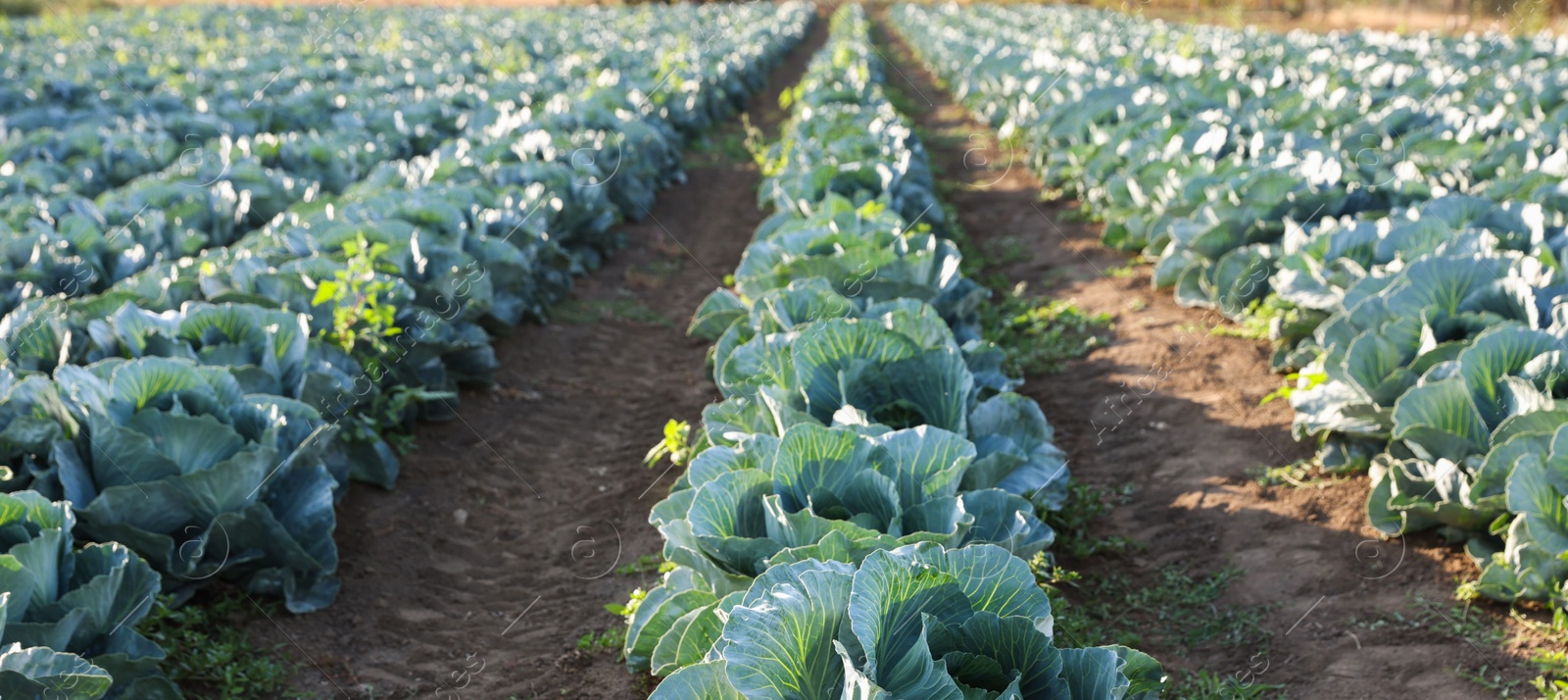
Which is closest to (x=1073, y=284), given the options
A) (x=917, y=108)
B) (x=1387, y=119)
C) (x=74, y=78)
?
(x=1387, y=119)

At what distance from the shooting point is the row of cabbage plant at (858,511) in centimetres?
207

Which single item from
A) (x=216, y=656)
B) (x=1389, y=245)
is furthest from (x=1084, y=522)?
(x=216, y=656)

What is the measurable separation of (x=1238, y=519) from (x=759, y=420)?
2.21 metres

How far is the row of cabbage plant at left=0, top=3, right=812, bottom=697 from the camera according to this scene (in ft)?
11.9

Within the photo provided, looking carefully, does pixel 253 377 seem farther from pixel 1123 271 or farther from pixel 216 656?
pixel 1123 271

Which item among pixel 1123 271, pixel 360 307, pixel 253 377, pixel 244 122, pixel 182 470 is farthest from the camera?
pixel 244 122

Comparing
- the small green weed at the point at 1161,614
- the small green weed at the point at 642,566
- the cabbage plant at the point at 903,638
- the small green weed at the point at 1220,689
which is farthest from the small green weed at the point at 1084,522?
the cabbage plant at the point at 903,638

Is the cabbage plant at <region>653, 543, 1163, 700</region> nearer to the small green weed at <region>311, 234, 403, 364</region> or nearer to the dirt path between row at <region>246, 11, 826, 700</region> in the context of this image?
the dirt path between row at <region>246, 11, 826, 700</region>

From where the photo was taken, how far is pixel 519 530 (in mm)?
4836

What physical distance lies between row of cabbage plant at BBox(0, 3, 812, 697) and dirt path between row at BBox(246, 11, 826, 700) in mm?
213

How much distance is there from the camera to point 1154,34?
23.5m

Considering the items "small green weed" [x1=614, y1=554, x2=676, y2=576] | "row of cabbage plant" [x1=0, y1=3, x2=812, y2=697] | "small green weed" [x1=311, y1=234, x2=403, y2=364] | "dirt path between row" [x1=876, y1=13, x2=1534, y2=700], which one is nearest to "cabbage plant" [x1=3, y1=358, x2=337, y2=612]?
"row of cabbage plant" [x1=0, y1=3, x2=812, y2=697]

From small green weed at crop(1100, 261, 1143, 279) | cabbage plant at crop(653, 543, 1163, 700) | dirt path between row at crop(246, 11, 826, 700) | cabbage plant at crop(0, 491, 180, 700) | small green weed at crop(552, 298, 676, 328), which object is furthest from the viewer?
small green weed at crop(1100, 261, 1143, 279)

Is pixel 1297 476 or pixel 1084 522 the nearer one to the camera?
pixel 1084 522
